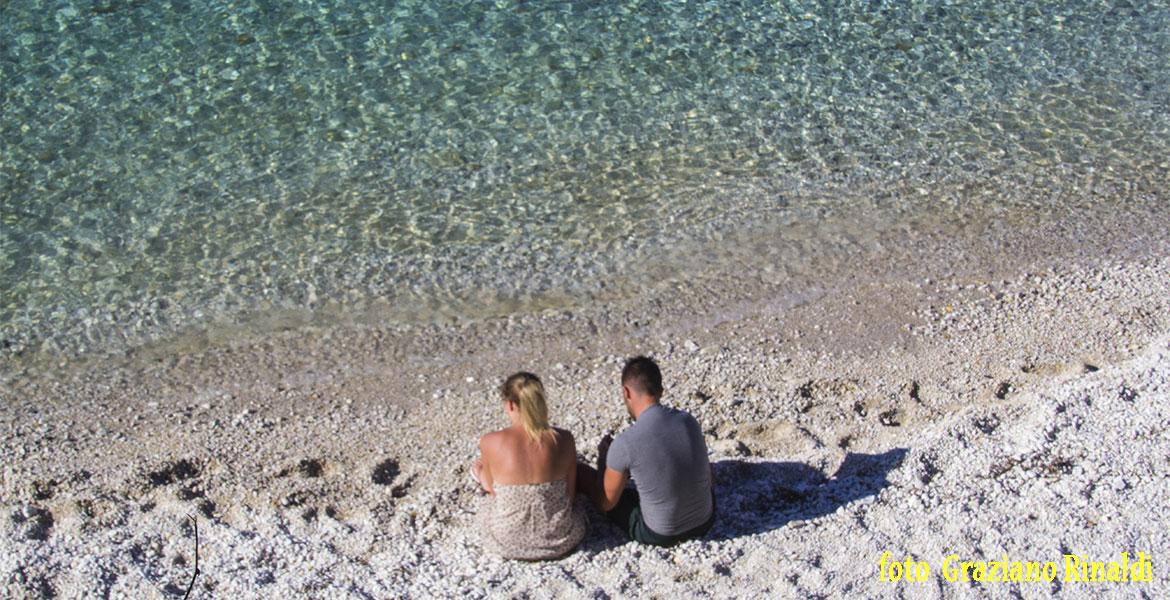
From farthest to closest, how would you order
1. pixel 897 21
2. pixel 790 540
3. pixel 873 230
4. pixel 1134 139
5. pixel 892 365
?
1. pixel 897 21
2. pixel 1134 139
3. pixel 873 230
4. pixel 892 365
5. pixel 790 540

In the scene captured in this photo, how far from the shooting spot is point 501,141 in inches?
344

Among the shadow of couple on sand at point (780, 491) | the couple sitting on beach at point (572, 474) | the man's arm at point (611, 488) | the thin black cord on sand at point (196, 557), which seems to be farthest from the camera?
the shadow of couple on sand at point (780, 491)

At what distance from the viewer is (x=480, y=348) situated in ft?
21.2

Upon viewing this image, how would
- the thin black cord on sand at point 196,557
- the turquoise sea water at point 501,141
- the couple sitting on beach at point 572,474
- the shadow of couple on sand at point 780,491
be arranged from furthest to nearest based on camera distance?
the turquoise sea water at point 501,141 < the shadow of couple on sand at point 780,491 < the couple sitting on beach at point 572,474 < the thin black cord on sand at point 196,557

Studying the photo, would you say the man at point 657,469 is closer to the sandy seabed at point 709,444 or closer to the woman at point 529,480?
the sandy seabed at point 709,444

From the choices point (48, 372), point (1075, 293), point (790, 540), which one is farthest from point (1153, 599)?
point (48, 372)

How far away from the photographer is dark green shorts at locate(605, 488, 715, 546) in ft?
15.3

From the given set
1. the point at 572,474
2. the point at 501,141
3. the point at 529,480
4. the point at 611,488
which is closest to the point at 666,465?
the point at 611,488

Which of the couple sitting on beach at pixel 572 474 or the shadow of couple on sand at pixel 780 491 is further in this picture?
the shadow of couple on sand at pixel 780 491

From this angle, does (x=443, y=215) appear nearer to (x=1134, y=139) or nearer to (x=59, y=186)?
(x=59, y=186)

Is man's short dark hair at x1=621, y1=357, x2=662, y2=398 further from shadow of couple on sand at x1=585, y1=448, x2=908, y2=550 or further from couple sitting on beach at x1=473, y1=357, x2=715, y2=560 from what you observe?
shadow of couple on sand at x1=585, y1=448, x2=908, y2=550

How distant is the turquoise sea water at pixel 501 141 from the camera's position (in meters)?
7.27

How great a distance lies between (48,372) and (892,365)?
4987mm

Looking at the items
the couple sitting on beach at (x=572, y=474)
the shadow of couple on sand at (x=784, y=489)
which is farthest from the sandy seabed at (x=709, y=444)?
the couple sitting on beach at (x=572, y=474)
